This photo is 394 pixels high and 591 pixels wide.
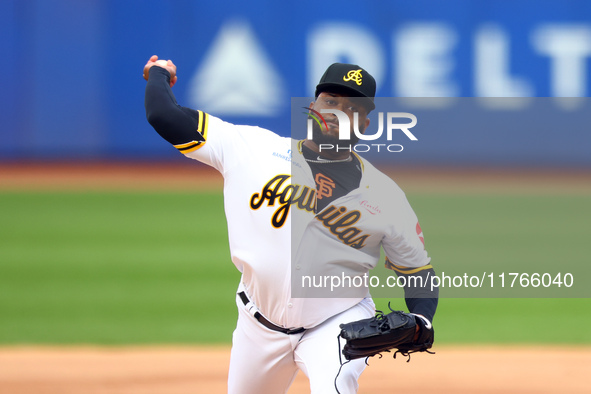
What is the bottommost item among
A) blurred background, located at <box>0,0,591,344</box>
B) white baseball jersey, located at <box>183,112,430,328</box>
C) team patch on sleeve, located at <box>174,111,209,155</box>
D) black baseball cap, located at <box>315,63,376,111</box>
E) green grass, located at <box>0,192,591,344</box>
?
green grass, located at <box>0,192,591,344</box>

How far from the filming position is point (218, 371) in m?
4.80

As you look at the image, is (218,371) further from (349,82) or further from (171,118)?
(349,82)

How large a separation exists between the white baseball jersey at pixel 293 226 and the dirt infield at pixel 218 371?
1837 millimetres

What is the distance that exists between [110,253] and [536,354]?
5.25m

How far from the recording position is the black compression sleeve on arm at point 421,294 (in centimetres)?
263

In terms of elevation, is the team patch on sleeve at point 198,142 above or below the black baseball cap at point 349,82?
below

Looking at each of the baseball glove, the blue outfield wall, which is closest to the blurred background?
the blue outfield wall

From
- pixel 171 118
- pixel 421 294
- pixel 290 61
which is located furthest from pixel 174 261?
pixel 421 294

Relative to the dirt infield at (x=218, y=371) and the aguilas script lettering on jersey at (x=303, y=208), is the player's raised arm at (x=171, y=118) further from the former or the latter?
the dirt infield at (x=218, y=371)

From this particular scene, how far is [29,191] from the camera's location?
11891 mm

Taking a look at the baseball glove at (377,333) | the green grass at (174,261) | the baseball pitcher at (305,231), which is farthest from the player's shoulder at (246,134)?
the green grass at (174,261)

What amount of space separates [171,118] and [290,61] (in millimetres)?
10118

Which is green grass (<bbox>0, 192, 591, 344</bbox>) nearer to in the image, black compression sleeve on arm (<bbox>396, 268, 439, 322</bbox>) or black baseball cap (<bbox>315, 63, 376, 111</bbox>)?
black compression sleeve on arm (<bbox>396, 268, 439, 322</bbox>)

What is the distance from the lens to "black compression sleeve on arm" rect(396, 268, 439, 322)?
8.63 ft
